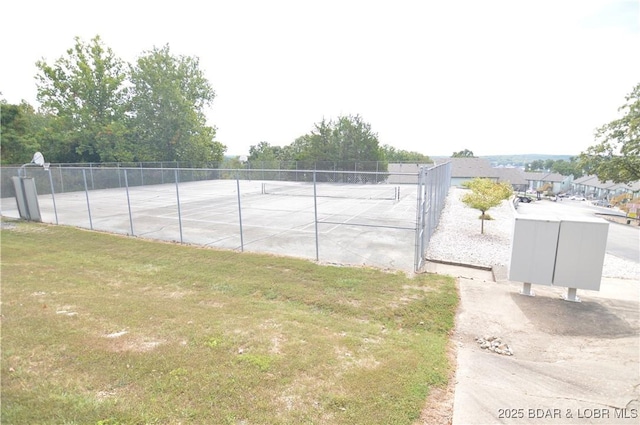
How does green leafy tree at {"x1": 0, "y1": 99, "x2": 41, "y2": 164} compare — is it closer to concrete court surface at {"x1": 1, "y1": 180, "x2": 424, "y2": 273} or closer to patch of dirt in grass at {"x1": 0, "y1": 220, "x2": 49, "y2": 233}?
concrete court surface at {"x1": 1, "y1": 180, "x2": 424, "y2": 273}

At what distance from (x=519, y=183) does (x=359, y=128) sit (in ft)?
157

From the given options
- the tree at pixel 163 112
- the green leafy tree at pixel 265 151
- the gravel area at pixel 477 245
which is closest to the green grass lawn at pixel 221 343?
the gravel area at pixel 477 245

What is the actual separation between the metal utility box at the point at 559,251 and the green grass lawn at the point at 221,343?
1.49 metres

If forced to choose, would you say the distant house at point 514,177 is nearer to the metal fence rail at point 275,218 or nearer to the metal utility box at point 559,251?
the metal fence rail at point 275,218

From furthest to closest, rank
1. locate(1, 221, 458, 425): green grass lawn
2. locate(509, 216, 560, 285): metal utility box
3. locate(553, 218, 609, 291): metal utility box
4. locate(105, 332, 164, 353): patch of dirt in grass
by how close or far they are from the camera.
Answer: locate(509, 216, 560, 285): metal utility box → locate(553, 218, 609, 291): metal utility box → locate(105, 332, 164, 353): patch of dirt in grass → locate(1, 221, 458, 425): green grass lawn

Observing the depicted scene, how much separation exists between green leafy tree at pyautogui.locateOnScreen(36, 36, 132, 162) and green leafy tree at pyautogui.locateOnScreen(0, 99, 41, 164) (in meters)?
4.35

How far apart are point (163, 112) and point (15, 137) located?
1344 cm

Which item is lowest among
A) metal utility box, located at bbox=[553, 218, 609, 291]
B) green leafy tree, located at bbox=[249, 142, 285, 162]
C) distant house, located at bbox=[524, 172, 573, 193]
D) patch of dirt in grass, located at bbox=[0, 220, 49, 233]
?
distant house, located at bbox=[524, 172, 573, 193]

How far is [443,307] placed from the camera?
5578mm

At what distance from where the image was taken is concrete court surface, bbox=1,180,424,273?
9.38 metres

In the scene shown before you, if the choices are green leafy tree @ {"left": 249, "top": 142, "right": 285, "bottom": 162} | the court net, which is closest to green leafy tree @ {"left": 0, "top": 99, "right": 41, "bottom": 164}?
the court net

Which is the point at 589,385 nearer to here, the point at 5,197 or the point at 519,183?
the point at 5,197

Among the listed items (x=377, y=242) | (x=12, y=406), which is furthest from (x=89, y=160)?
(x=12, y=406)

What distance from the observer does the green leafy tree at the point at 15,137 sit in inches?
1050
